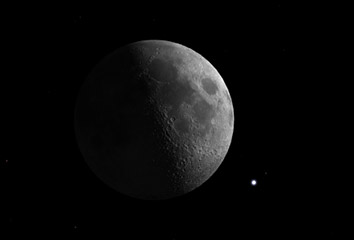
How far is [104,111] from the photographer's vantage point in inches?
212

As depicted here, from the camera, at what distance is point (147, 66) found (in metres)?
5.51

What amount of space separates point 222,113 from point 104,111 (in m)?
1.53

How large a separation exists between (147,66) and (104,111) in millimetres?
771

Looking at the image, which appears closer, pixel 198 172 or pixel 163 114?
pixel 163 114

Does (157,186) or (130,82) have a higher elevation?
(130,82)

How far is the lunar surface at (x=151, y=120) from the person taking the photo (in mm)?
5312

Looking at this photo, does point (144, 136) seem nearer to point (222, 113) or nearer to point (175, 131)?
point (175, 131)

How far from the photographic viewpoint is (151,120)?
5.32m

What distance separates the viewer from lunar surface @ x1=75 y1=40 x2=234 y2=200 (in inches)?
209

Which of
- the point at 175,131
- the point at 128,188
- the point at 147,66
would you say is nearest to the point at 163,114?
the point at 175,131

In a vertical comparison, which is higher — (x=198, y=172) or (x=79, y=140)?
(x=198, y=172)

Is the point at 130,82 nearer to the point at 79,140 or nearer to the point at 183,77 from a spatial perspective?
the point at 183,77

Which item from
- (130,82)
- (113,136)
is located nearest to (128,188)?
(113,136)

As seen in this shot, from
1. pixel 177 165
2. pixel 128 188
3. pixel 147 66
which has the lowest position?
pixel 128 188
